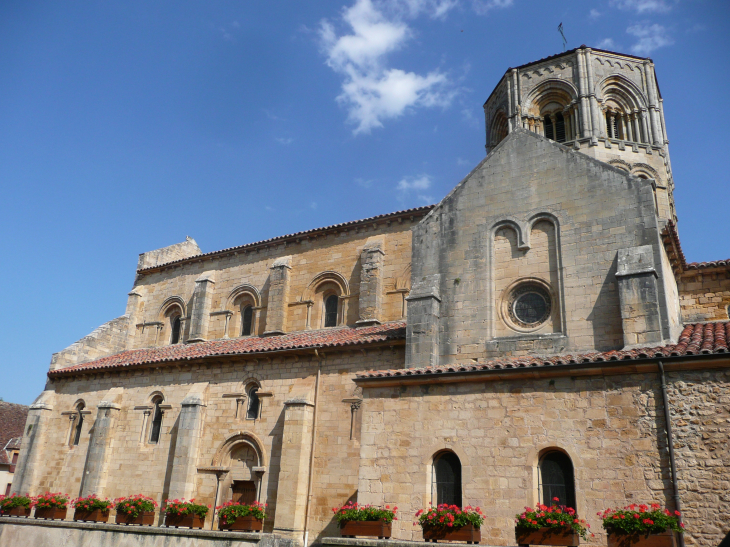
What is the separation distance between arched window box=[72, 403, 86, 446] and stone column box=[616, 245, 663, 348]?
2251 cm

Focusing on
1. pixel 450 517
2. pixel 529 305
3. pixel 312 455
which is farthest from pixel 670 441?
pixel 312 455

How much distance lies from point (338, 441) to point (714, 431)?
413 inches

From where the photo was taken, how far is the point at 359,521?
13.0 meters

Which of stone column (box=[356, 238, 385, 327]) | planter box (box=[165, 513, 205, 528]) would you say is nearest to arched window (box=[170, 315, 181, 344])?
stone column (box=[356, 238, 385, 327])

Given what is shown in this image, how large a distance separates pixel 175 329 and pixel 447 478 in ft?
64.0

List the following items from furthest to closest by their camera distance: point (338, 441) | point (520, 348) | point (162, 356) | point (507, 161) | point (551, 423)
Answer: point (162, 356), point (338, 441), point (507, 161), point (520, 348), point (551, 423)

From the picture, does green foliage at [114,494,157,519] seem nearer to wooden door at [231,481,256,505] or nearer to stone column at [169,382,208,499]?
stone column at [169,382,208,499]

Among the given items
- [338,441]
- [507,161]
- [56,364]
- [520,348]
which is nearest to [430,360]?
[520,348]

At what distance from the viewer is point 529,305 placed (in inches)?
620

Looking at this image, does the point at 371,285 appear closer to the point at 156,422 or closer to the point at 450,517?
the point at 156,422

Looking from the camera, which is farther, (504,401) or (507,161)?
(507,161)

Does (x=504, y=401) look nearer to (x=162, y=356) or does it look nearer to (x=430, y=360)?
(x=430, y=360)

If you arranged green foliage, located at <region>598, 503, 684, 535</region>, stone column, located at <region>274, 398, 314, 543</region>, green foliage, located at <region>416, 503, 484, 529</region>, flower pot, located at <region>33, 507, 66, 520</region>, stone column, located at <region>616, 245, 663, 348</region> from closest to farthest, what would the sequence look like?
green foliage, located at <region>598, 503, 684, 535</region>, green foliage, located at <region>416, 503, 484, 529</region>, stone column, located at <region>616, 245, 663, 348</region>, stone column, located at <region>274, 398, 314, 543</region>, flower pot, located at <region>33, 507, 66, 520</region>

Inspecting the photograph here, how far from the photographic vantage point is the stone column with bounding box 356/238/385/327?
22172mm
